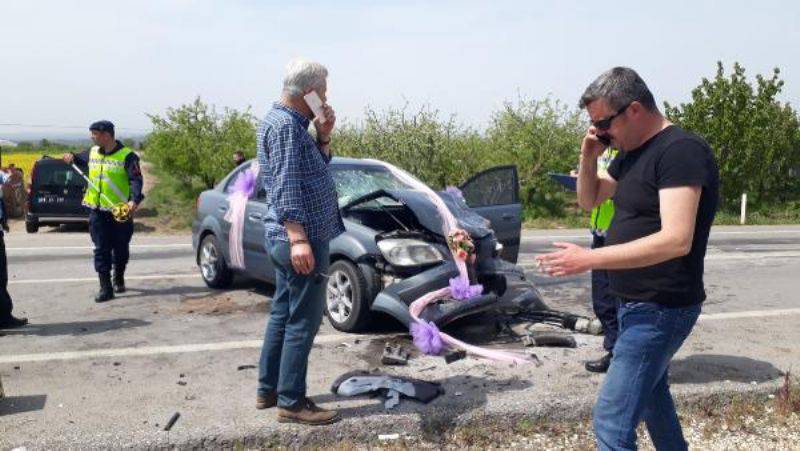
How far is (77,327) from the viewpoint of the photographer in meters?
6.04

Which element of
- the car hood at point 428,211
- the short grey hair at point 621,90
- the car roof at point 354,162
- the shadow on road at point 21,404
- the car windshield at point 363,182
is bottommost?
the shadow on road at point 21,404

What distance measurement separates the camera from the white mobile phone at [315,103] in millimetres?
3571

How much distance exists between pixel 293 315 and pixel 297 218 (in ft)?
1.82

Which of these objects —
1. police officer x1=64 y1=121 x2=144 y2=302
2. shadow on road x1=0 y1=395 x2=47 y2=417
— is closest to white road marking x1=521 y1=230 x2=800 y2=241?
police officer x1=64 y1=121 x2=144 y2=302

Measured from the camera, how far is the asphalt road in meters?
3.84

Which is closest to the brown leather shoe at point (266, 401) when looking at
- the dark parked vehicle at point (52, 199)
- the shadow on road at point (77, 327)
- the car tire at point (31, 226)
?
the shadow on road at point (77, 327)

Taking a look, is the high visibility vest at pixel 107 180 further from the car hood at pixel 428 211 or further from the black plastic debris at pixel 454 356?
the black plastic debris at pixel 454 356

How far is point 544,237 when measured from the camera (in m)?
14.6

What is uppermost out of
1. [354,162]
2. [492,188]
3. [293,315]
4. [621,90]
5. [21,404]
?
[621,90]

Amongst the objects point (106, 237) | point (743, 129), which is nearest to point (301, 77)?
point (106, 237)

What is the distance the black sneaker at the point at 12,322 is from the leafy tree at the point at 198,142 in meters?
13.9

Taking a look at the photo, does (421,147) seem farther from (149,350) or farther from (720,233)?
(149,350)

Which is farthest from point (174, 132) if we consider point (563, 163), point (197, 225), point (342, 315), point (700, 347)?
point (700, 347)

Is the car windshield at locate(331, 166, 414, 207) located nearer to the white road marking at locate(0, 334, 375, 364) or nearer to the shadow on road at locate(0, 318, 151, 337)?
the white road marking at locate(0, 334, 375, 364)
